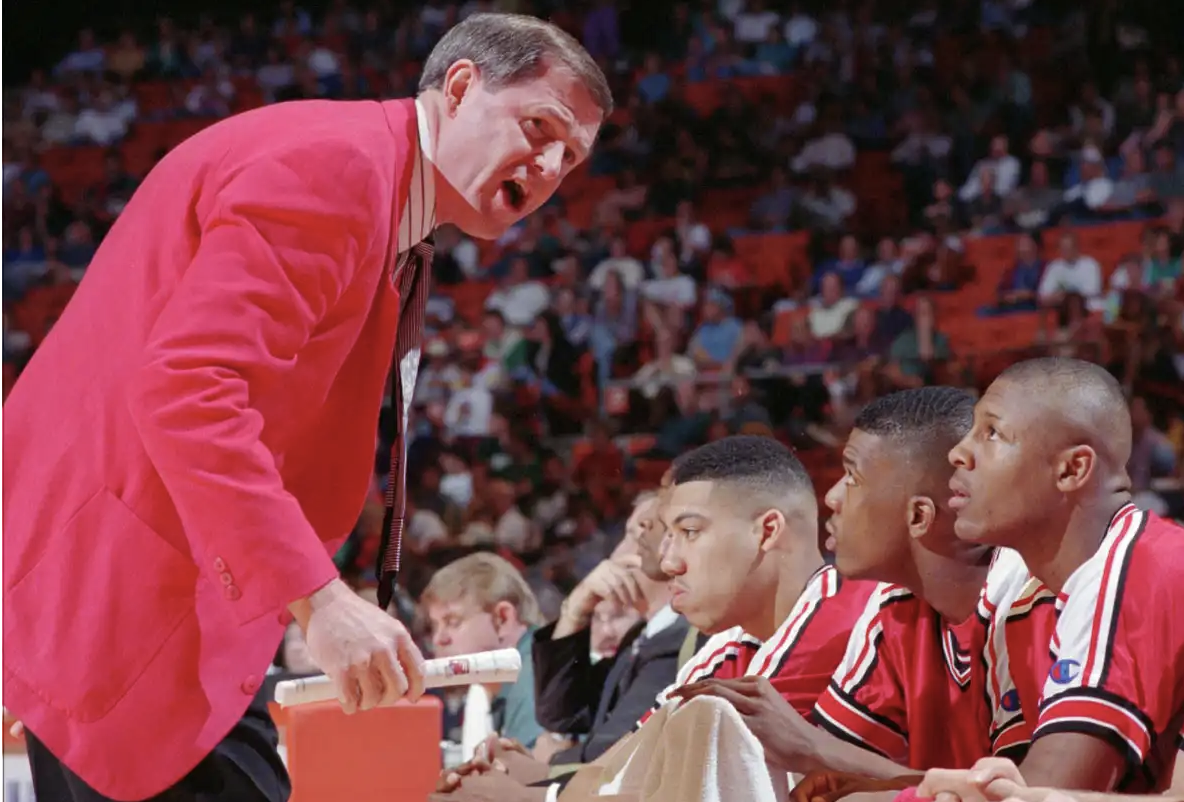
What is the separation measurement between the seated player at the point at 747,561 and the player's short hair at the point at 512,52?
119cm

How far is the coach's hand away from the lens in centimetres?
147

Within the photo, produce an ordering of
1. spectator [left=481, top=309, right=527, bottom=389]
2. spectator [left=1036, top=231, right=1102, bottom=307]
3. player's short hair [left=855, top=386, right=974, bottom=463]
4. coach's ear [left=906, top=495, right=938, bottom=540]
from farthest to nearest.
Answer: spectator [left=481, top=309, right=527, bottom=389], spectator [left=1036, top=231, right=1102, bottom=307], player's short hair [left=855, top=386, right=974, bottom=463], coach's ear [left=906, top=495, right=938, bottom=540]

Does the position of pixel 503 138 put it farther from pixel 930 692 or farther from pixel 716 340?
pixel 716 340

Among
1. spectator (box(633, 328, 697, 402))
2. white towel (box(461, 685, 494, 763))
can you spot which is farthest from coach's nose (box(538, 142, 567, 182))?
spectator (box(633, 328, 697, 402))

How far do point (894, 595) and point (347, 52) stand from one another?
11.0 meters

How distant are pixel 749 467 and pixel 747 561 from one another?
231 millimetres

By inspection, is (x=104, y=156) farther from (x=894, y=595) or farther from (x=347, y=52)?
(x=894, y=595)

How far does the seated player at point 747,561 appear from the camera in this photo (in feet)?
8.92

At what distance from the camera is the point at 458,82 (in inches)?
71.2

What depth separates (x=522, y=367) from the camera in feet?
31.5

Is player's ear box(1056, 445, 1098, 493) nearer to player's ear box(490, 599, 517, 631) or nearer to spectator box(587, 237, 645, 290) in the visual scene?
player's ear box(490, 599, 517, 631)

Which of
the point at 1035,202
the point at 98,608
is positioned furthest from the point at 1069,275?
the point at 98,608

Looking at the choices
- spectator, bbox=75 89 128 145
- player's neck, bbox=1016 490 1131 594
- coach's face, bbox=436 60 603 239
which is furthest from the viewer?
spectator, bbox=75 89 128 145

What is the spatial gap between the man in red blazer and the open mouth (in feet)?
0.16
